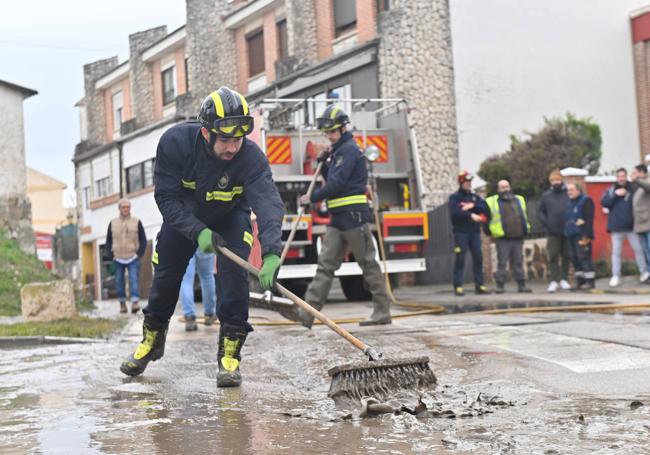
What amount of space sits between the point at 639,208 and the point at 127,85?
97.9 ft

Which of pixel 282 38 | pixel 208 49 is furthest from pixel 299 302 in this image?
pixel 208 49

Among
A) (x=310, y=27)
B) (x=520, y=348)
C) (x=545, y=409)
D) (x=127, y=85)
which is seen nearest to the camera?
(x=545, y=409)

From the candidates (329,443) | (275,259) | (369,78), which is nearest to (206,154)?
(275,259)

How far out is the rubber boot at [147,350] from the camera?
250 inches

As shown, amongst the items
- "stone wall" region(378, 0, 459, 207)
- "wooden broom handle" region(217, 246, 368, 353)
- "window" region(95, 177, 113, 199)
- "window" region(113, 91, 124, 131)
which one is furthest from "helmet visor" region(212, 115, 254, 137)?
"window" region(113, 91, 124, 131)

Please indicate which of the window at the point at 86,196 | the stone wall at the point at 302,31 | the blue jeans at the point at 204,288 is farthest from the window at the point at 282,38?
the blue jeans at the point at 204,288

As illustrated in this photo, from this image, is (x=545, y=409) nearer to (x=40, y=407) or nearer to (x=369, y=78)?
(x=40, y=407)

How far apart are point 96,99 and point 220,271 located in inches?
1518

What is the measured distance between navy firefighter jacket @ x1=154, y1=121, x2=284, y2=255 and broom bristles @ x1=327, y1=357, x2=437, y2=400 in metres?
0.97

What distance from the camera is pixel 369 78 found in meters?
24.0

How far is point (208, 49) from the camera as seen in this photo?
33.1m

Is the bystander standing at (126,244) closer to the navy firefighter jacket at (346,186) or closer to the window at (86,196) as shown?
the navy firefighter jacket at (346,186)

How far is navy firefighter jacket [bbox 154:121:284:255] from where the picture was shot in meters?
5.82

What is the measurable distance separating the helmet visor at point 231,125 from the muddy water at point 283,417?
1440 millimetres
